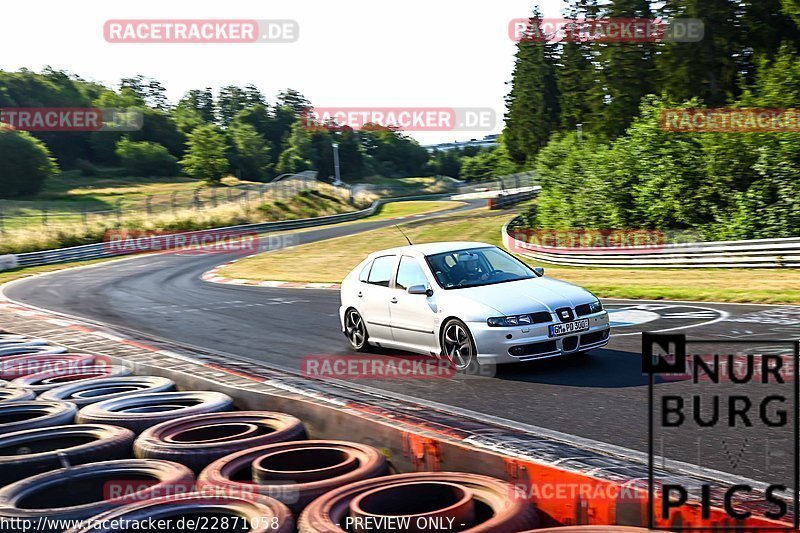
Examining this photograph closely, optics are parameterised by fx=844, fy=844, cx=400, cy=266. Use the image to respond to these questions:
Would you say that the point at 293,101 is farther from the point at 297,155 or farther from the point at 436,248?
the point at 436,248

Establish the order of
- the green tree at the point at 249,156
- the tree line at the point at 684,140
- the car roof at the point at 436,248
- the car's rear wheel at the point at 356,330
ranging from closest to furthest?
the car roof at the point at 436,248
the car's rear wheel at the point at 356,330
the tree line at the point at 684,140
the green tree at the point at 249,156

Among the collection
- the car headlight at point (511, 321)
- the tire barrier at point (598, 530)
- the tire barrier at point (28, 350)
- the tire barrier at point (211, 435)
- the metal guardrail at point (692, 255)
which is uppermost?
the tire barrier at point (598, 530)

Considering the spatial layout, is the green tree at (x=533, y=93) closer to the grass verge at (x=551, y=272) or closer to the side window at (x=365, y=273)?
the grass verge at (x=551, y=272)

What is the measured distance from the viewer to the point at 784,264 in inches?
851

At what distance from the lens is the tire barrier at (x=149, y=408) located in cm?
659

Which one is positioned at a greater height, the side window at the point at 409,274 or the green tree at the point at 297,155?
the green tree at the point at 297,155

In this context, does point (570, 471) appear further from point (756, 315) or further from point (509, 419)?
point (756, 315)

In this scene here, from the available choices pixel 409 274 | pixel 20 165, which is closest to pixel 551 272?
pixel 409 274

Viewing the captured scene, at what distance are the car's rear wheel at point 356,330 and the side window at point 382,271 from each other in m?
0.59

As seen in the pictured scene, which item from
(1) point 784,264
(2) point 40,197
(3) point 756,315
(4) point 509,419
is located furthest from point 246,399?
(2) point 40,197

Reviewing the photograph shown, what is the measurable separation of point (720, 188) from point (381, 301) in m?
22.6

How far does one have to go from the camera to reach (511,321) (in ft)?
30.8

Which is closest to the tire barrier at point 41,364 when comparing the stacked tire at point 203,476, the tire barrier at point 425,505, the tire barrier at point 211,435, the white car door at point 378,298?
the stacked tire at point 203,476

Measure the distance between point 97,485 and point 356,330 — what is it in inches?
272
